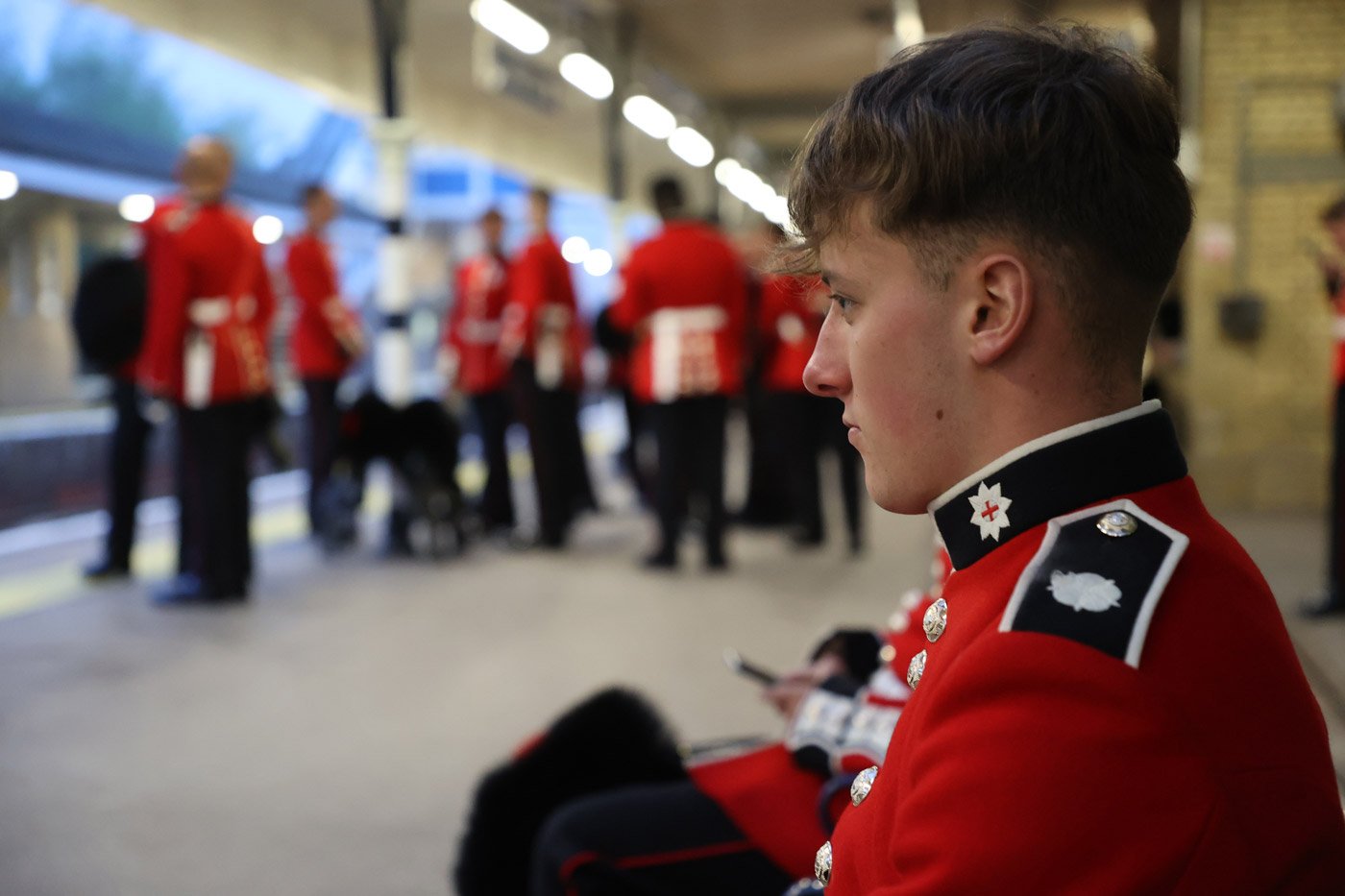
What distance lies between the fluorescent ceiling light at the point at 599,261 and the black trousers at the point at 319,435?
267 inches

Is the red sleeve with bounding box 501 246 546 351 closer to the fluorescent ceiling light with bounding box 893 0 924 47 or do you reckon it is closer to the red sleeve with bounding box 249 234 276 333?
the red sleeve with bounding box 249 234 276 333

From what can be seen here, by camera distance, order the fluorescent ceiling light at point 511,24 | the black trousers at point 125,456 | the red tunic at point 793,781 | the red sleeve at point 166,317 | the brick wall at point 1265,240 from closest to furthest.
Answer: the red tunic at point 793,781, the red sleeve at point 166,317, the black trousers at point 125,456, the brick wall at point 1265,240, the fluorescent ceiling light at point 511,24

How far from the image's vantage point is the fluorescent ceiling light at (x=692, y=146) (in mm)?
14531

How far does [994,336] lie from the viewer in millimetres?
725

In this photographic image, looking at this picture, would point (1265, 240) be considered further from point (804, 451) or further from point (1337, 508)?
point (1337, 508)

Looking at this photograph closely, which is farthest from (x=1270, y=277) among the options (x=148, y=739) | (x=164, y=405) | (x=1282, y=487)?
(x=148, y=739)

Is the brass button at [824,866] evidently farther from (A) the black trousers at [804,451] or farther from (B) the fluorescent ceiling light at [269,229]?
(B) the fluorescent ceiling light at [269,229]

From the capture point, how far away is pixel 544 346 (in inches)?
268

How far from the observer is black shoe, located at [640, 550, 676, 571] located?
607 cm

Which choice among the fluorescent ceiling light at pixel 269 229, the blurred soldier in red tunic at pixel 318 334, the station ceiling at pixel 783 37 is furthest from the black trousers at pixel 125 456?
the station ceiling at pixel 783 37

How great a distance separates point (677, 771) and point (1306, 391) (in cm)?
719

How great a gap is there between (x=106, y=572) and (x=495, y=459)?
223 cm

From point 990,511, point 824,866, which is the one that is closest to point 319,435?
point 824,866

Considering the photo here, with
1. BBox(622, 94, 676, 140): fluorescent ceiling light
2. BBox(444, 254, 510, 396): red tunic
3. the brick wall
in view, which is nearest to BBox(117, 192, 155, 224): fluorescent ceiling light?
BBox(444, 254, 510, 396): red tunic
